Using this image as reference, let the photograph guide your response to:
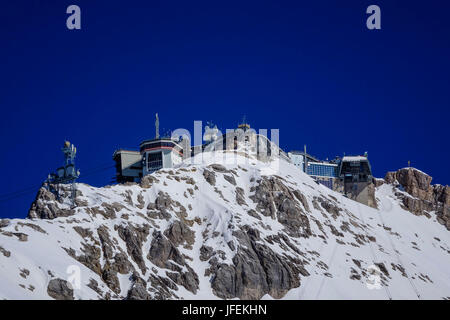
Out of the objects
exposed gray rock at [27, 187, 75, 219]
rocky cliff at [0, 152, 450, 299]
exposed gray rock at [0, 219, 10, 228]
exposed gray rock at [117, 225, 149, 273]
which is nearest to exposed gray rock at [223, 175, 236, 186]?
rocky cliff at [0, 152, 450, 299]

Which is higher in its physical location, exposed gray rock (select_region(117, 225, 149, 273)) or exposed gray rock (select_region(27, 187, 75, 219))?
exposed gray rock (select_region(27, 187, 75, 219))

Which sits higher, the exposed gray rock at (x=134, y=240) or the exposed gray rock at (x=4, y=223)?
the exposed gray rock at (x=4, y=223)

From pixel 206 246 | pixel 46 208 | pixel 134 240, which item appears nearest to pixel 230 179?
pixel 206 246

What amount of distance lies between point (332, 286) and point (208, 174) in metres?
44.1

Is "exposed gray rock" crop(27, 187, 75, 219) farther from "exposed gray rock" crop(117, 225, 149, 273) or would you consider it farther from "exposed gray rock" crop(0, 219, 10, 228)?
"exposed gray rock" crop(0, 219, 10, 228)

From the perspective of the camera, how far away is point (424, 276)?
179 meters

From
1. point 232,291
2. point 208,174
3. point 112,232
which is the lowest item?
point 232,291

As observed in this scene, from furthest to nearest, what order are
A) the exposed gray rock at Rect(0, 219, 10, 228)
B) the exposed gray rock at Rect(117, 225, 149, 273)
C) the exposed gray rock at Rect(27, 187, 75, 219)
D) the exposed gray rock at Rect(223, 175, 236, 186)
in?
the exposed gray rock at Rect(223, 175, 236, 186) < the exposed gray rock at Rect(27, 187, 75, 219) < the exposed gray rock at Rect(117, 225, 149, 273) < the exposed gray rock at Rect(0, 219, 10, 228)

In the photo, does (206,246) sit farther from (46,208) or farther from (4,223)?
(4,223)

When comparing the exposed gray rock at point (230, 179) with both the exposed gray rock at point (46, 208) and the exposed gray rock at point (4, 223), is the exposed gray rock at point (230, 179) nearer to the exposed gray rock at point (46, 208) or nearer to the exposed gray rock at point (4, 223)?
the exposed gray rock at point (46, 208)

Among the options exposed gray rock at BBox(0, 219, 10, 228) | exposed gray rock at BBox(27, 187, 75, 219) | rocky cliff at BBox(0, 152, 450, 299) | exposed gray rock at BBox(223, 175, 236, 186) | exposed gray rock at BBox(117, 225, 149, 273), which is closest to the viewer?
rocky cliff at BBox(0, 152, 450, 299)

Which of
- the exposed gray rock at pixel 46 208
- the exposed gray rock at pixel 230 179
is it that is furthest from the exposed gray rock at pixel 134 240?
the exposed gray rock at pixel 230 179
